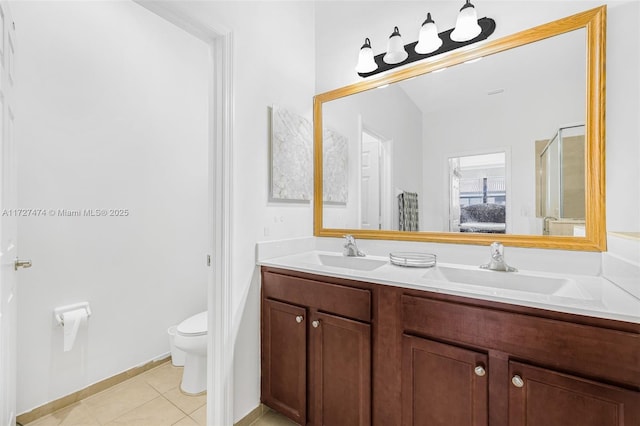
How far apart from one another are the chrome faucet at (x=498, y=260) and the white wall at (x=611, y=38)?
1.28 feet

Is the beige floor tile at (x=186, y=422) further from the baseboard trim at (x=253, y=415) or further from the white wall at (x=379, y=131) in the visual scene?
the white wall at (x=379, y=131)

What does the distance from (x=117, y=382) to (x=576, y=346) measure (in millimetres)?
2478

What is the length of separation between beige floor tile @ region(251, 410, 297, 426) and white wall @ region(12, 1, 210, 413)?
107 cm

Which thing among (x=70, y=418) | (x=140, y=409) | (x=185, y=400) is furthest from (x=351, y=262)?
(x=70, y=418)

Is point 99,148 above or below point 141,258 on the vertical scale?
above

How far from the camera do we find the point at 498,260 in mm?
1314

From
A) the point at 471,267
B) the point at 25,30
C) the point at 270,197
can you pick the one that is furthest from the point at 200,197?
the point at 471,267

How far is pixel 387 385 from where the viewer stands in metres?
1.17

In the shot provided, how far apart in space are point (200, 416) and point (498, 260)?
178 cm

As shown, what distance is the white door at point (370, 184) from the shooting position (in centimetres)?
183

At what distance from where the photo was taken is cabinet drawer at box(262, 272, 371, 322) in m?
1.24

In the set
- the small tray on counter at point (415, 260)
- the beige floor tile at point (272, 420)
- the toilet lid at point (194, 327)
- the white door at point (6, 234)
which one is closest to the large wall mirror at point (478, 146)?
the small tray on counter at point (415, 260)

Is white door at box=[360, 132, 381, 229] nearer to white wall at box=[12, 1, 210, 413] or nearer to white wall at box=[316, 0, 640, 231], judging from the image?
white wall at box=[316, 0, 640, 231]

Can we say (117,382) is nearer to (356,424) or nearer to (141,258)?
(141,258)
